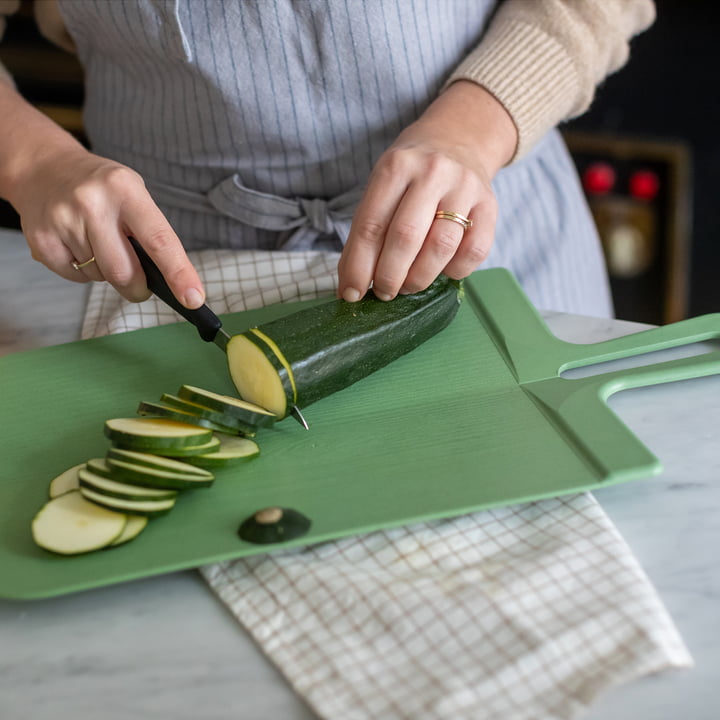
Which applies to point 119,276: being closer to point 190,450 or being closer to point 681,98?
point 190,450

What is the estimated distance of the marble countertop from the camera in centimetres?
94

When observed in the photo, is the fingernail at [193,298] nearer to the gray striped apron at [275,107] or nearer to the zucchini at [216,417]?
the zucchini at [216,417]

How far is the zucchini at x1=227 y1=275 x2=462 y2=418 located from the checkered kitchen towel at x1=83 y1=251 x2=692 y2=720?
0.29 meters

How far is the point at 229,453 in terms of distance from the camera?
122 centimetres

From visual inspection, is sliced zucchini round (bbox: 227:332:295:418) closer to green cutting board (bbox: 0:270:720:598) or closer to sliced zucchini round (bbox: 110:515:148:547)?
green cutting board (bbox: 0:270:720:598)

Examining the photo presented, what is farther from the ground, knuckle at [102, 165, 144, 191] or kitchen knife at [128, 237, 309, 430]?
knuckle at [102, 165, 144, 191]

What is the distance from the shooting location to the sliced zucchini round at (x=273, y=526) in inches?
42.9

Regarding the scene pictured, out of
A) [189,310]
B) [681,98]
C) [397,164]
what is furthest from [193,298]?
[681,98]

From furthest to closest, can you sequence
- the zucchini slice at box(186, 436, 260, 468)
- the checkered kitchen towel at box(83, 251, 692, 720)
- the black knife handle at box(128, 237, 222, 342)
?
1. the black knife handle at box(128, 237, 222, 342)
2. the zucchini slice at box(186, 436, 260, 468)
3. the checkered kitchen towel at box(83, 251, 692, 720)

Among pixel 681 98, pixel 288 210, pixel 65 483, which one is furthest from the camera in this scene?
pixel 681 98

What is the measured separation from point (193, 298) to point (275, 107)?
0.45m

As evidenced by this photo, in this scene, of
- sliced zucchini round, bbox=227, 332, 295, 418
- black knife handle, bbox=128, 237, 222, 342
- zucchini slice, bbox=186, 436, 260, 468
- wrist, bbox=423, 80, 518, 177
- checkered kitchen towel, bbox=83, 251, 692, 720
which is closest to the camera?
checkered kitchen towel, bbox=83, 251, 692, 720

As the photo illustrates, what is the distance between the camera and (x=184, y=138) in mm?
1716

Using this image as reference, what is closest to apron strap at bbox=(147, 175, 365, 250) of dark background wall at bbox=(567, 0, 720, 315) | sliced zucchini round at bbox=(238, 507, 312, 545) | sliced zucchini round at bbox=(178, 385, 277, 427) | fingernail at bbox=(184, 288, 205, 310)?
fingernail at bbox=(184, 288, 205, 310)
